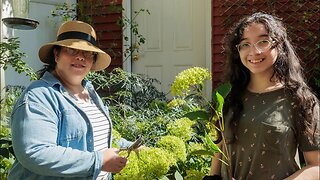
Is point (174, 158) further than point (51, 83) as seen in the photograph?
Yes

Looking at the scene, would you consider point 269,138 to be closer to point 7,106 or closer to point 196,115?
point 196,115

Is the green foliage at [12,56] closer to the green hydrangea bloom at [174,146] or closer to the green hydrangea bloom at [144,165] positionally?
the green hydrangea bloom at [174,146]

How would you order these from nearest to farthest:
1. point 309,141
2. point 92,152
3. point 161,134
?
point 309,141 → point 92,152 → point 161,134

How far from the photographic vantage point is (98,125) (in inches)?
84.0

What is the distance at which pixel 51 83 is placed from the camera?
79.1 inches

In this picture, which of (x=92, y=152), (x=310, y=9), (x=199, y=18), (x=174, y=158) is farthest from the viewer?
(x=199, y=18)

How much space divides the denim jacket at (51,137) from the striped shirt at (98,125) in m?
0.05

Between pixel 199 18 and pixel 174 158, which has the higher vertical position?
pixel 199 18

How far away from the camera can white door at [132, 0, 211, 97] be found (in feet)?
20.1

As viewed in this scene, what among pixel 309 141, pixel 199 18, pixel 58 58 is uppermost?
pixel 199 18

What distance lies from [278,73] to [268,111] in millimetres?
166

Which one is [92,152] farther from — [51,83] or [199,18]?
[199,18]

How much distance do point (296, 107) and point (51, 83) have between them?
3.17 feet

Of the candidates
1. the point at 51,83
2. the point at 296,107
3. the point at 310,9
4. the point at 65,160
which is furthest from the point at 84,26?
the point at 310,9
